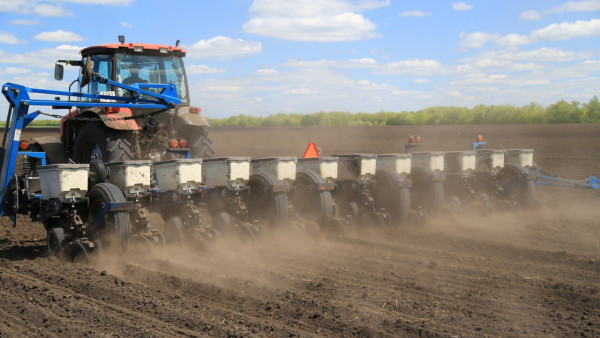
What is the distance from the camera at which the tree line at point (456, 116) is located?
99.9ft

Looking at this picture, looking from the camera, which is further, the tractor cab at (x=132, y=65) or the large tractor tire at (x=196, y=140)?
the large tractor tire at (x=196, y=140)

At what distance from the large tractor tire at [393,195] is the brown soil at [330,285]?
0.45 m

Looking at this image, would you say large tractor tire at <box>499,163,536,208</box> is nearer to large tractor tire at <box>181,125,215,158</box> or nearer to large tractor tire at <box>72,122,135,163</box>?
large tractor tire at <box>181,125,215,158</box>

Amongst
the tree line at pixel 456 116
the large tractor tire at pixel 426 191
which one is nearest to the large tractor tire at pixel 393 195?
the large tractor tire at pixel 426 191

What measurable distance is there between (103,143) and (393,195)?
4.64 meters

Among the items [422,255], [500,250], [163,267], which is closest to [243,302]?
[163,267]

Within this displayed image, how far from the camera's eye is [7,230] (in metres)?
10.0

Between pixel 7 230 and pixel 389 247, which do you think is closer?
pixel 389 247

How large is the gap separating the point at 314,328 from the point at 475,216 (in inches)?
269

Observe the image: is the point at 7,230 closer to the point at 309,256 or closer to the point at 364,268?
the point at 309,256

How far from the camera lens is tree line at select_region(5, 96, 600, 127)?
30.4 m

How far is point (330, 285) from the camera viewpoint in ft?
20.0

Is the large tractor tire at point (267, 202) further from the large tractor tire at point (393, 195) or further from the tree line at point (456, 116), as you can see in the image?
the tree line at point (456, 116)

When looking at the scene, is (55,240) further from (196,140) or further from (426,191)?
(426,191)
